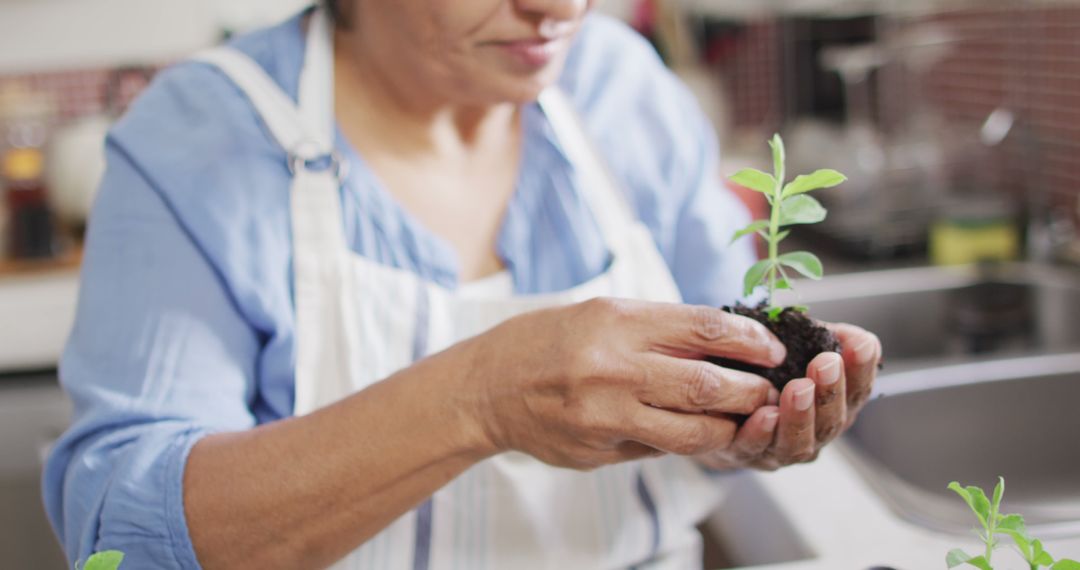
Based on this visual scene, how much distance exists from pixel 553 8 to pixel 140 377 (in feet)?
1.49

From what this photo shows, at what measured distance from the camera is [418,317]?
1009 mm

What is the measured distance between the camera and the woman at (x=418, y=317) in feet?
2.43

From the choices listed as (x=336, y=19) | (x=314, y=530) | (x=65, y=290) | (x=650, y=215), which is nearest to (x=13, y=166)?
(x=65, y=290)

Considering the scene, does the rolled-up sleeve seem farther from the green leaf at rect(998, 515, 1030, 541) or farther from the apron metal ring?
the green leaf at rect(998, 515, 1030, 541)

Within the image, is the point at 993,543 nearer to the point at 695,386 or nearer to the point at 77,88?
Answer: the point at 695,386

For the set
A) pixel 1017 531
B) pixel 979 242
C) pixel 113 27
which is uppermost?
pixel 113 27

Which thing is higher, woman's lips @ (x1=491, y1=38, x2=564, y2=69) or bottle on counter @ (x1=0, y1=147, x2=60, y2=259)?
woman's lips @ (x1=491, y1=38, x2=564, y2=69)

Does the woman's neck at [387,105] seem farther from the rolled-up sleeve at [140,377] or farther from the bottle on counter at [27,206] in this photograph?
the bottle on counter at [27,206]

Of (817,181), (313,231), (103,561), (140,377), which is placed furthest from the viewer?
(313,231)

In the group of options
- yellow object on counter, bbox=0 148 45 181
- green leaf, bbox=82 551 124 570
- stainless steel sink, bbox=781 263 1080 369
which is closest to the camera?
green leaf, bbox=82 551 124 570

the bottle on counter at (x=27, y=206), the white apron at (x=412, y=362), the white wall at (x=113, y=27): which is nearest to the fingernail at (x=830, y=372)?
the white apron at (x=412, y=362)

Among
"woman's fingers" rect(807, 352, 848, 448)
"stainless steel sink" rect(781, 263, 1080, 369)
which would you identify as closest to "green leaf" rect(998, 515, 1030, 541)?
"woman's fingers" rect(807, 352, 848, 448)

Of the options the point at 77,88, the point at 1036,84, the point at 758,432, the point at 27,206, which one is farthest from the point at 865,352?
the point at 77,88

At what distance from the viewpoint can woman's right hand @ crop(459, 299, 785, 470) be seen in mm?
704
